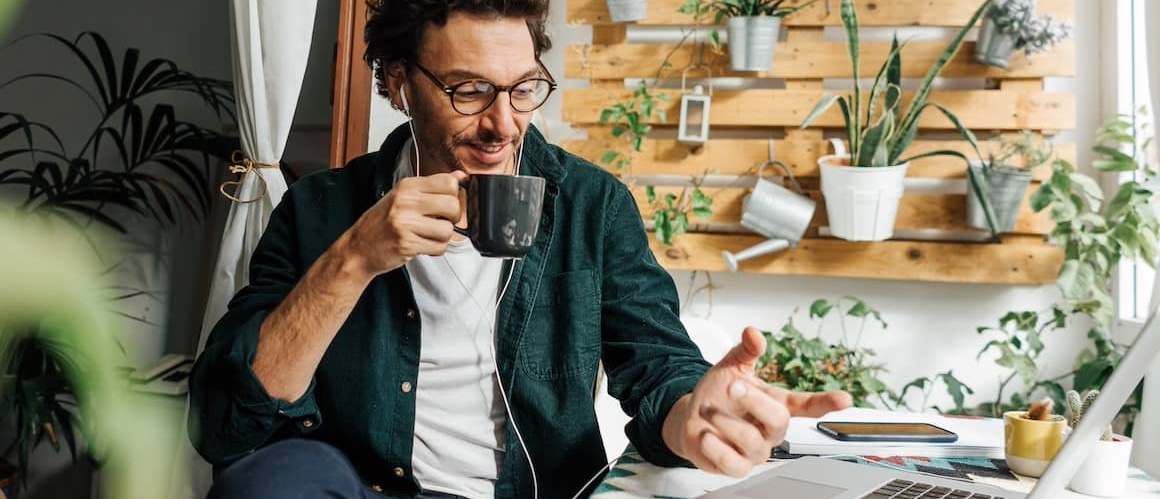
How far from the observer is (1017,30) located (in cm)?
233

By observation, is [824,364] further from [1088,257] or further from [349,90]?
[349,90]

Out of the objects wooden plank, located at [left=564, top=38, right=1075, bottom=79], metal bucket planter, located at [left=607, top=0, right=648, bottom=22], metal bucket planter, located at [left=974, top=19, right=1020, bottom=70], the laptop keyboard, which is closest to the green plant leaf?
wooden plank, located at [left=564, top=38, right=1075, bottom=79]

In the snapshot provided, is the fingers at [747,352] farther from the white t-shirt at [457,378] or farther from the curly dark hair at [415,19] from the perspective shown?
the curly dark hair at [415,19]

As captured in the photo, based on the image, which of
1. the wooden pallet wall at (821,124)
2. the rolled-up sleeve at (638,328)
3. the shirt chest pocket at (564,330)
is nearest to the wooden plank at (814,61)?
the wooden pallet wall at (821,124)

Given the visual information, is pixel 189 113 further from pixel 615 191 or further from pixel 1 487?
pixel 615 191

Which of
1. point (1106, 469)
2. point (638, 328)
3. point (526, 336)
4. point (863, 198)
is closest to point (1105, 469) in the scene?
point (1106, 469)

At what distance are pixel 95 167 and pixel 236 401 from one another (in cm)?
113

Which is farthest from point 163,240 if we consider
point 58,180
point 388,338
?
point 388,338

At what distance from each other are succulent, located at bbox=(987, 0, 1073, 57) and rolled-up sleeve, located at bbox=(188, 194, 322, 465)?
6.56ft

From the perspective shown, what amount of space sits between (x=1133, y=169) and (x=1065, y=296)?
1.12 ft

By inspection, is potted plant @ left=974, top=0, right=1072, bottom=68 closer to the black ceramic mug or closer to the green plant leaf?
the green plant leaf

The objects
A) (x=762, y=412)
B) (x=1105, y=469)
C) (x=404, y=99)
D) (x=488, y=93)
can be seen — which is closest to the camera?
(x=762, y=412)

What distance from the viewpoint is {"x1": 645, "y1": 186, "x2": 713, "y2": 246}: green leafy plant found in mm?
2574

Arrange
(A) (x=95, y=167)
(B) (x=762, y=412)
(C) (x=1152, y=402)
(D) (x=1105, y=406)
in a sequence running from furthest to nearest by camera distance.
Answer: (A) (x=95, y=167)
(C) (x=1152, y=402)
(B) (x=762, y=412)
(D) (x=1105, y=406)
